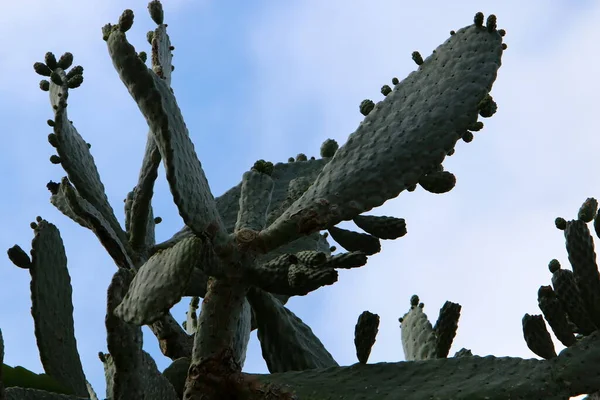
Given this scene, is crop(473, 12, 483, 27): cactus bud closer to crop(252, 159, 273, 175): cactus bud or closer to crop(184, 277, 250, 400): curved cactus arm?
crop(252, 159, 273, 175): cactus bud

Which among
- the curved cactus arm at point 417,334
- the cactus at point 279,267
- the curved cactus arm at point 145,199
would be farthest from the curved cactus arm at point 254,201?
the curved cactus arm at point 417,334

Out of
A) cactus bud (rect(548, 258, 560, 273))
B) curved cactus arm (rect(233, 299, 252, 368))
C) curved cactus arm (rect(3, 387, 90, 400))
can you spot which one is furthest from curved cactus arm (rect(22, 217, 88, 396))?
cactus bud (rect(548, 258, 560, 273))

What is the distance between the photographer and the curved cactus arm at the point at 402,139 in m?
2.94

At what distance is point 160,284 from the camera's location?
7.98 feet

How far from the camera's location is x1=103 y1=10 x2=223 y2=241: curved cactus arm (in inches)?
107

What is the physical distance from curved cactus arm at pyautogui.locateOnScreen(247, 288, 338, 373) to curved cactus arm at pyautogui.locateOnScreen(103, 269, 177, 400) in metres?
0.53

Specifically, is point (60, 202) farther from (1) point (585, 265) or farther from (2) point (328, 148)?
(1) point (585, 265)

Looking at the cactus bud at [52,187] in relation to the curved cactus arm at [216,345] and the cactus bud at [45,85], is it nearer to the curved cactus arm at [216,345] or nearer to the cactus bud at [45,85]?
the cactus bud at [45,85]

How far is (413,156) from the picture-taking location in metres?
3.04

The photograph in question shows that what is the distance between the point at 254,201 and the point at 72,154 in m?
0.85

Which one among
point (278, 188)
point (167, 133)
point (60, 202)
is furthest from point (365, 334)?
point (60, 202)

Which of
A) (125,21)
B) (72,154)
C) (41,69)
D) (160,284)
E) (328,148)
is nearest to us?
(160,284)

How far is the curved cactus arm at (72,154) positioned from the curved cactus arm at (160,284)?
3.54 ft

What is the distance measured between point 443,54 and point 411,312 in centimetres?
108
